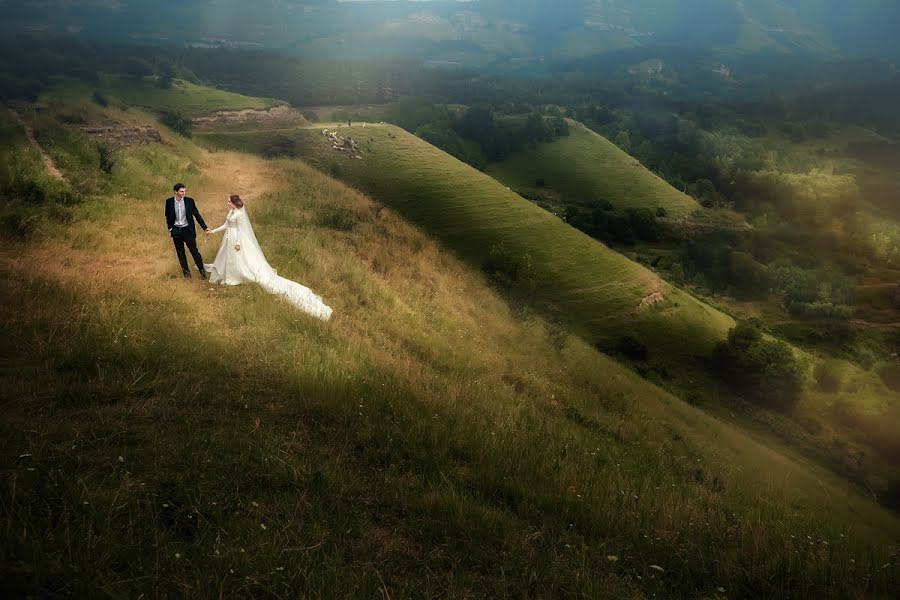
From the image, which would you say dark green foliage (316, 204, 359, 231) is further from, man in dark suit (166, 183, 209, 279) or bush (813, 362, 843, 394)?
bush (813, 362, 843, 394)

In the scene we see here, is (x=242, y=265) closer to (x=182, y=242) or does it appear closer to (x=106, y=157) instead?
(x=182, y=242)

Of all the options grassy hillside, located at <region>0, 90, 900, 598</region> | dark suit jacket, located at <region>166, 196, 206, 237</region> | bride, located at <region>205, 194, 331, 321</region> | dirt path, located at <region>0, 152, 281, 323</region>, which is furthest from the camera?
bride, located at <region>205, 194, 331, 321</region>

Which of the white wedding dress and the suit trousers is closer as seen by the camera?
the suit trousers

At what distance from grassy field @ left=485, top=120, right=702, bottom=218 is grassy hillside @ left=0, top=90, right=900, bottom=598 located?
113m

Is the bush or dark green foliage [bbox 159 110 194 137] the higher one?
dark green foliage [bbox 159 110 194 137]

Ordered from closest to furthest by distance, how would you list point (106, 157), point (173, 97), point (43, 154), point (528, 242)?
point (43, 154)
point (106, 157)
point (528, 242)
point (173, 97)

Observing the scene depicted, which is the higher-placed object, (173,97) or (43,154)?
(173,97)

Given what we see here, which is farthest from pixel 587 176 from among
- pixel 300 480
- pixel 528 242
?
pixel 300 480

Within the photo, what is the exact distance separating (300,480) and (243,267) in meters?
9.39

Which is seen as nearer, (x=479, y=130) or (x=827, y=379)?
(x=827, y=379)

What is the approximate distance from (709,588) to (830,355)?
92.9m

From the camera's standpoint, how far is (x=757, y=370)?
52.6 meters

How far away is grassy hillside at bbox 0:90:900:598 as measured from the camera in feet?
11.9

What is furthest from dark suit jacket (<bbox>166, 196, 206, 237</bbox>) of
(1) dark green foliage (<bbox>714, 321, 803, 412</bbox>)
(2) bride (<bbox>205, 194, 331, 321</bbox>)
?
(1) dark green foliage (<bbox>714, 321, 803, 412</bbox>)
